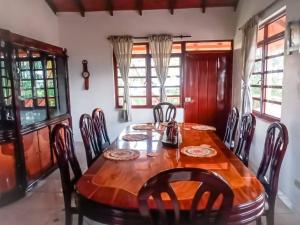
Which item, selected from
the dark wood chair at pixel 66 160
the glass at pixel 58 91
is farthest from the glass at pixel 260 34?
the glass at pixel 58 91

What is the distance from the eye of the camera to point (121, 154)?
2104 millimetres

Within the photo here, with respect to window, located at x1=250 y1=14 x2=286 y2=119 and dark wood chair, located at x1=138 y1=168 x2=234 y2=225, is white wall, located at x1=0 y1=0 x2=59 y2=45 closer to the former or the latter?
dark wood chair, located at x1=138 y1=168 x2=234 y2=225

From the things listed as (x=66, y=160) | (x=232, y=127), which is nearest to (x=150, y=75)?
(x=232, y=127)

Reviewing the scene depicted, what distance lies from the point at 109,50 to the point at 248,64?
2739 millimetres

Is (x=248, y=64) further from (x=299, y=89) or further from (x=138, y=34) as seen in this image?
(x=138, y=34)

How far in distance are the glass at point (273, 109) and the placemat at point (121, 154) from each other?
2090 millimetres

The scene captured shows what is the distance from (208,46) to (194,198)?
4441 millimetres

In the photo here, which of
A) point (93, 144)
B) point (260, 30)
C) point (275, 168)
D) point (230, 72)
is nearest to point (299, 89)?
point (275, 168)

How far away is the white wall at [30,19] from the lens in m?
3.70

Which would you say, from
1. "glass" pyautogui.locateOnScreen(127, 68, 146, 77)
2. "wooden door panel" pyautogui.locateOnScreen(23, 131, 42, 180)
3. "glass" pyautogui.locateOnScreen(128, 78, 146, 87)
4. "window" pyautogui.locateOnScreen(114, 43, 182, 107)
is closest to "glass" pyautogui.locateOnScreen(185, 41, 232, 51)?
"window" pyautogui.locateOnScreen(114, 43, 182, 107)

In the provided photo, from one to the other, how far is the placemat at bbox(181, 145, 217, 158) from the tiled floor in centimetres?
105

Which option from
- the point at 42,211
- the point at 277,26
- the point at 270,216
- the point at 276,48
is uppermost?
the point at 277,26

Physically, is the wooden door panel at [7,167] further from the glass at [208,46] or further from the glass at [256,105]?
the glass at [208,46]

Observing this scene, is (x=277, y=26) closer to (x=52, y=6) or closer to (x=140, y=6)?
(x=140, y=6)
